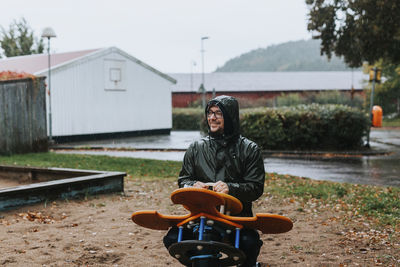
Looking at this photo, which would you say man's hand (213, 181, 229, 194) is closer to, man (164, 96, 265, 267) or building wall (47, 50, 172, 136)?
man (164, 96, 265, 267)

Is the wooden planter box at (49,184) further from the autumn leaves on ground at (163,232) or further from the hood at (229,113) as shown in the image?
the hood at (229,113)

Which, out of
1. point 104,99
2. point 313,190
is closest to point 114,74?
point 104,99

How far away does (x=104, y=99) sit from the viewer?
29781 millimetres

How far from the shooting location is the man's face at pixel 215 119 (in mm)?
3658

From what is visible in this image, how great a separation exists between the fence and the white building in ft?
31.7

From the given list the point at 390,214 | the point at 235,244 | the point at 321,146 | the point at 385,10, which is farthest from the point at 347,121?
the point at 235,244

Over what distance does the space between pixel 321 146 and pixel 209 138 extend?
673 inches

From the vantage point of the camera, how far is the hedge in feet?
64.8

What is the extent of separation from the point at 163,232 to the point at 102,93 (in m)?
24.3

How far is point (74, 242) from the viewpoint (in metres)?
5.71

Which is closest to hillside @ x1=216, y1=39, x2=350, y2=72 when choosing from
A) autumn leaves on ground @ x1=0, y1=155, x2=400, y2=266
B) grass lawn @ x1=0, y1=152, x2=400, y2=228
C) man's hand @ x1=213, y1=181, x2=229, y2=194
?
grass lawn @ x1=0, y1=152, x2=400, y2=228

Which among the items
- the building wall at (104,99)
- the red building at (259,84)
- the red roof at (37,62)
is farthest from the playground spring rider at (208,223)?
the red building at (259,84)

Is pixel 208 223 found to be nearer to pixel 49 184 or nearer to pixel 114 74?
pixel 49 184

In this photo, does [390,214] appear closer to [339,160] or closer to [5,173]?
[5,173]
